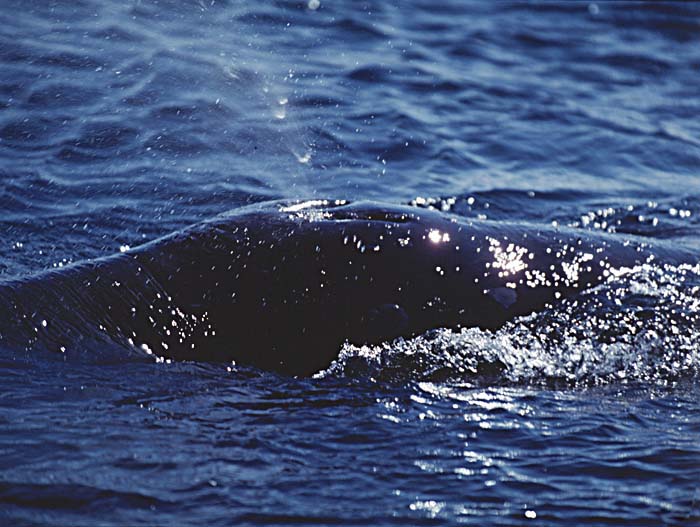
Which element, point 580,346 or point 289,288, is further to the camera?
point 580,346

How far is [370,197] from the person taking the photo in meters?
9.19

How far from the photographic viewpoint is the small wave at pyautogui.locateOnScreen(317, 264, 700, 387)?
5.79 meters

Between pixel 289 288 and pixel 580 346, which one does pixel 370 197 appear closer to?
pixel 580 346

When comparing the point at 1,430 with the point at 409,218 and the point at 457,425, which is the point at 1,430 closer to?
the point at 457,425

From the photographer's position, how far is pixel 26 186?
8.45 meters

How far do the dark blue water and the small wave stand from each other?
12 millimetres

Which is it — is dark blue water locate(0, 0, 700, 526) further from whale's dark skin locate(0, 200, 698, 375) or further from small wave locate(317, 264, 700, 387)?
whale's dark skin locate(0, 200, 698, 375)

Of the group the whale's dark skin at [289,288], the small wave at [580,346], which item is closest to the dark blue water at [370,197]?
the small wave at [580,346]

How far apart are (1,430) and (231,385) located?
3.37ft

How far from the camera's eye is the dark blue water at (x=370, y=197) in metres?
4.70

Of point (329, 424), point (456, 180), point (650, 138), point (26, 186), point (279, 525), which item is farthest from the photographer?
point (650, 138)

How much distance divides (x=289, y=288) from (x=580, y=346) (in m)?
1.46

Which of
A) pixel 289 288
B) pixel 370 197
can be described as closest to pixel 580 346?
pixel 289 288

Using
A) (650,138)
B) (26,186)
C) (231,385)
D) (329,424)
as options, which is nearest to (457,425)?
(329,424)
